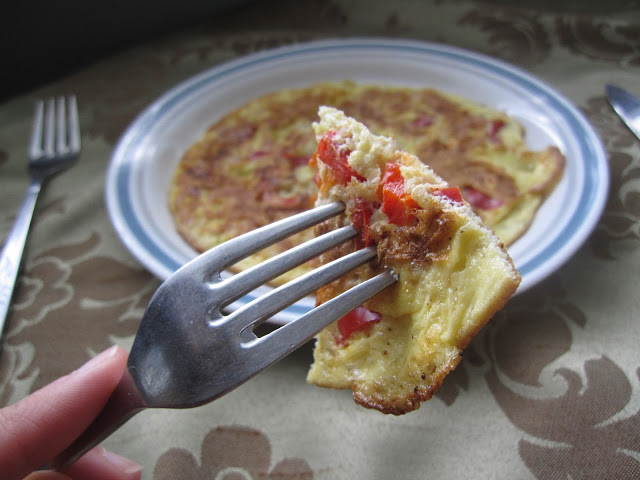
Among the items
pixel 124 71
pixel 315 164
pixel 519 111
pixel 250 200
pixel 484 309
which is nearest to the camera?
pixel 484 309

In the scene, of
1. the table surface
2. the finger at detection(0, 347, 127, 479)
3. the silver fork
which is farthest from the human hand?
the silver fork

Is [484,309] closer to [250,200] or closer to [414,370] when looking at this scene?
[414,370]

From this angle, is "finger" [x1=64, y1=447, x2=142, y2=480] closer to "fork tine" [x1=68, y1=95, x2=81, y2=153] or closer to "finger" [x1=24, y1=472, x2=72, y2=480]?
"finger" [x1=24, y1=472, x2=72, y2=480]

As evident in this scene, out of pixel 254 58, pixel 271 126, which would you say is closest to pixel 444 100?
pixel 271 126

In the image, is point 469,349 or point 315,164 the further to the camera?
point 469,349

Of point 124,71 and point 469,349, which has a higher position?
point 124,71

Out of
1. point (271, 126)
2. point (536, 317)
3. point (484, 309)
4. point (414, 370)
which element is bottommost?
point (536, 317)
